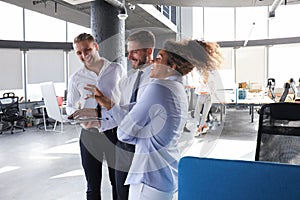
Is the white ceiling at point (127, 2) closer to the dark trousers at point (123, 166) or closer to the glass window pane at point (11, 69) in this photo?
the glass window pane at point (11, 69)

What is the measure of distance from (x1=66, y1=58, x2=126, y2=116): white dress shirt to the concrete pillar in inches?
78.2

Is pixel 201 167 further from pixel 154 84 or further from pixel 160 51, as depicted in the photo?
pixel 160 51

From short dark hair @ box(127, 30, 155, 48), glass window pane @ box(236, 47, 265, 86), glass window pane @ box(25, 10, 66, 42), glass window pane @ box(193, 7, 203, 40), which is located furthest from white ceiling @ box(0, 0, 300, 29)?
glass window pane @ box(236, 47, 265, 86)

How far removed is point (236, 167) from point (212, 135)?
677 cm

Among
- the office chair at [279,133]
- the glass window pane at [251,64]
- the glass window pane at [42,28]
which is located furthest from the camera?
the glass window pane at [251,64]

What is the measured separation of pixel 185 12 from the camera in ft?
39.2

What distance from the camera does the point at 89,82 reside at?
7.66 ft

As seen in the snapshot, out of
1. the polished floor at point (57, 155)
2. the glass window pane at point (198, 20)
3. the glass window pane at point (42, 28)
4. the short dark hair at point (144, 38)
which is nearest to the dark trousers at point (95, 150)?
the polished floor at point (57, 155)

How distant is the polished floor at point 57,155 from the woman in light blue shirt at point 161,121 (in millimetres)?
467

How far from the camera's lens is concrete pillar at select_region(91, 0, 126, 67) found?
4359mm

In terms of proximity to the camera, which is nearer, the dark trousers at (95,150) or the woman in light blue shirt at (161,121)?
the woman in light blue shirt at (161,121)

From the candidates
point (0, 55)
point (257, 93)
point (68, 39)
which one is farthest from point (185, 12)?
point (0, 55)

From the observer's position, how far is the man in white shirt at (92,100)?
223 cm

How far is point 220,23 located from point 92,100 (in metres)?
11.8
